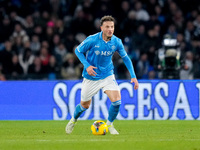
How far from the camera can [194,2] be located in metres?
19.2

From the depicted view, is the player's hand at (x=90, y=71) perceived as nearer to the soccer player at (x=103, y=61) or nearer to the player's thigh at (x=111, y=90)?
the soccer player at (x=103, y=61)

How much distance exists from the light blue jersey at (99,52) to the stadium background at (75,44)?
5.07 m

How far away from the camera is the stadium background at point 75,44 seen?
→ 14844 mm

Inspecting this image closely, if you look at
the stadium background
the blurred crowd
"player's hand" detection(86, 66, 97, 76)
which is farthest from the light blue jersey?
the blurred crowd

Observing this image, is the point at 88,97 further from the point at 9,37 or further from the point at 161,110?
the point at 9,37

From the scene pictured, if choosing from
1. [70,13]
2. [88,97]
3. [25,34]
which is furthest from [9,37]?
[88,97]

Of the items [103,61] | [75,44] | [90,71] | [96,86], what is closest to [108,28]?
[103,61]

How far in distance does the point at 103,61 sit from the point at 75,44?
8.07 meters

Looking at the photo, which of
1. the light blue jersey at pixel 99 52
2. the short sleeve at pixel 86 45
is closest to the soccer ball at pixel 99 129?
the light blue jersey at pixel 99 52

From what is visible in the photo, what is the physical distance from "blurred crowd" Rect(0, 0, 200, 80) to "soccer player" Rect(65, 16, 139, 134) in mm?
6278

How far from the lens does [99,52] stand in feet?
31.6

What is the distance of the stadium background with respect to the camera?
1484cm

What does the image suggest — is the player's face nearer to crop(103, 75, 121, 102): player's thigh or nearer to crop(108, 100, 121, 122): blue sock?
crop(103, 75, 121, 102): player's thigh

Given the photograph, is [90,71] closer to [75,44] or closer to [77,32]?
[75,44]
